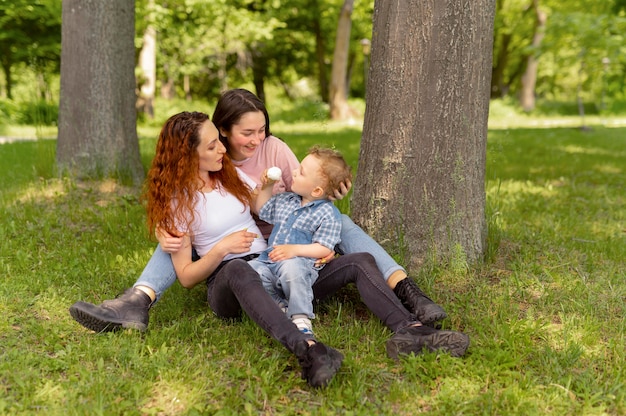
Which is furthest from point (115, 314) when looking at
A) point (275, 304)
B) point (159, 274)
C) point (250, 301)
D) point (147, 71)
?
point (147, 71)

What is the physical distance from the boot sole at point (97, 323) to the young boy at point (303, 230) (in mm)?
696

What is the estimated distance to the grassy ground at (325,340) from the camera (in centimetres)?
268

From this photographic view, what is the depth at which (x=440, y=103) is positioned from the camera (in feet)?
12.5

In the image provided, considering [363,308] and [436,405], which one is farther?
[363,308]

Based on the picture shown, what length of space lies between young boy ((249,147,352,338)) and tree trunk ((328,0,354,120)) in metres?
15.6

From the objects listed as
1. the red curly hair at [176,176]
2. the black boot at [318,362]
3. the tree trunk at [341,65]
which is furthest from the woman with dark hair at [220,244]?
Result: the tree trunk at [341,65]

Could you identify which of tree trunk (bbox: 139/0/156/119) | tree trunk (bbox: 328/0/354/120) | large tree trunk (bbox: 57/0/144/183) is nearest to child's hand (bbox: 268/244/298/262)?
large tree trunk (bbox: 57/0/144/183)

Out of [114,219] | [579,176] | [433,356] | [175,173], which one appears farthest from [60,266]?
[579,176]

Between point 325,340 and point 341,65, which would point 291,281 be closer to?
point 325,340

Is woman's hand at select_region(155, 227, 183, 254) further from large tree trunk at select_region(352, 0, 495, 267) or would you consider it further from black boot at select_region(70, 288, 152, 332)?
large tree trunk at select_region(352, 0, 495, 267)

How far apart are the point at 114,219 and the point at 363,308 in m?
2.69

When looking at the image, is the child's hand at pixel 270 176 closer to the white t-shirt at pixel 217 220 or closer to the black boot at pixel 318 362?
the white t-shirt at pixel 217 220

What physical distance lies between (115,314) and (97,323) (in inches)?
3.9

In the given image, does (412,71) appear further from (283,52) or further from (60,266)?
(283,52)
